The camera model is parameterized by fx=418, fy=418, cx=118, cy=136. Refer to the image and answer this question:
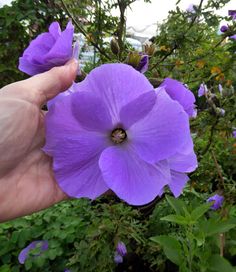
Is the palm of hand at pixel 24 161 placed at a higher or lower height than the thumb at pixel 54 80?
lower

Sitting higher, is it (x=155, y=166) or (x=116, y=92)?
(x=116, y=92)

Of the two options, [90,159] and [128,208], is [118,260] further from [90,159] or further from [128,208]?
[90,159]

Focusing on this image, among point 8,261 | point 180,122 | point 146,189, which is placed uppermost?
point 180,122

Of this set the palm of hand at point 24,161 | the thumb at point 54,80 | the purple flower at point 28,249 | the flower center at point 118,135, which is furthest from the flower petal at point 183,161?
the purple flower at point 28,249

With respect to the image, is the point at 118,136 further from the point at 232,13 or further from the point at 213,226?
the point at 232,13

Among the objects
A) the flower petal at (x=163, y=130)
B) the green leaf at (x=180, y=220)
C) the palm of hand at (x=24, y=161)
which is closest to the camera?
the flower petal at (x=163, y=130)

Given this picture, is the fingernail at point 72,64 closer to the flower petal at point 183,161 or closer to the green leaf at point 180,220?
the flower petal at point 183,161

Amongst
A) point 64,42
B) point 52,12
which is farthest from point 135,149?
point 52,12

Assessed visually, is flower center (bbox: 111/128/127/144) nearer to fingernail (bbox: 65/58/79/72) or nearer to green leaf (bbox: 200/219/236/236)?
fingernail (bbox: 65/58/79/72)
